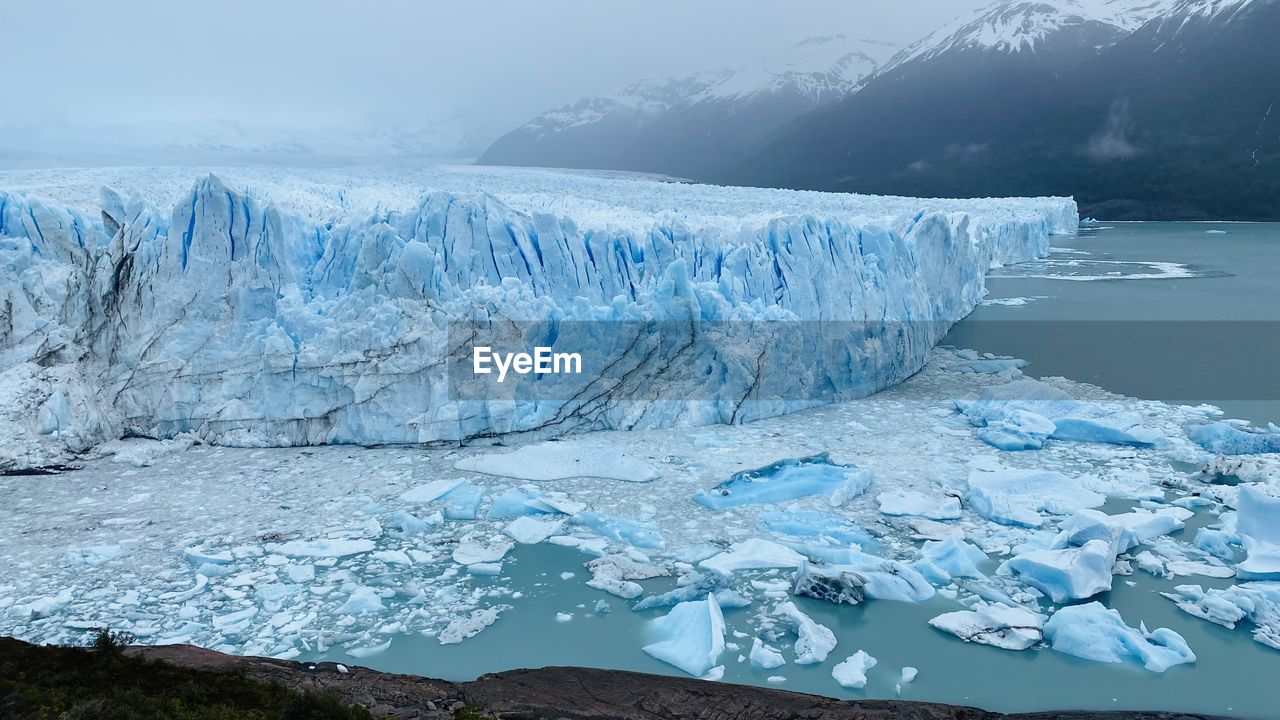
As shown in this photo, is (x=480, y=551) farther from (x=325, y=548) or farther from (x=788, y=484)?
(x=788, y=484)

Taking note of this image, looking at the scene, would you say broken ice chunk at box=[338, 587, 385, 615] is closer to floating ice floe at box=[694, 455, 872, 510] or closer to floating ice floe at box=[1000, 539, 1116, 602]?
floating ice floe at box=[694, 455, 872, 510]

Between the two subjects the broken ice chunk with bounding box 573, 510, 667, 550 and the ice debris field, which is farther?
the broken ice chunk with bounding box 573, 510, 667, 550

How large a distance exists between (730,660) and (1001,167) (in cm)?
4935

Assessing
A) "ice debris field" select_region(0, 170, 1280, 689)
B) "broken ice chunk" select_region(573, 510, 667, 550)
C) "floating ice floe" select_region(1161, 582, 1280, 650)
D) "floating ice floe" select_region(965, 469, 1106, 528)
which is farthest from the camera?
"floating ice floe" select_region(965, 469, 1106, 528)

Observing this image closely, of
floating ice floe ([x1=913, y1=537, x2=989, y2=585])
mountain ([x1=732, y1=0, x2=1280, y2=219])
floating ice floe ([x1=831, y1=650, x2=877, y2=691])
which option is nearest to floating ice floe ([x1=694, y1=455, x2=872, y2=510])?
floating ice floe ([x1=913, y1=537, x2=989, y2=585])

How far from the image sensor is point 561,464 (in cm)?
614

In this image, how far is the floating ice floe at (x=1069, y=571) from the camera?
13.9 ft

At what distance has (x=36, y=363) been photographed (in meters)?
6.52

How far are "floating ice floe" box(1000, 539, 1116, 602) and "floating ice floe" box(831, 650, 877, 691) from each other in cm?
119

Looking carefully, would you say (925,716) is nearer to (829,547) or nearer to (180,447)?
(829,547)

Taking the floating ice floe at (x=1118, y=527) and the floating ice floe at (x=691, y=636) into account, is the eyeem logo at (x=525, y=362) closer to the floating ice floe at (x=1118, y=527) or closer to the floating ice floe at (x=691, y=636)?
the floating ice floe at (x=691, y=636)

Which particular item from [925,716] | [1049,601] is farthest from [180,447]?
[1049,601]

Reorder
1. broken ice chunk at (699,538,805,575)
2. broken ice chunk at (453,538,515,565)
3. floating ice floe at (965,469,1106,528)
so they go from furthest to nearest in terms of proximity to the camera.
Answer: floating ice floe at (965,469,1106,528) < broken ice chunk at (453,538,515,565) < broken ice chunk at (699,538,805,575)

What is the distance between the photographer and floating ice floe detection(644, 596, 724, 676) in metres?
3.74
